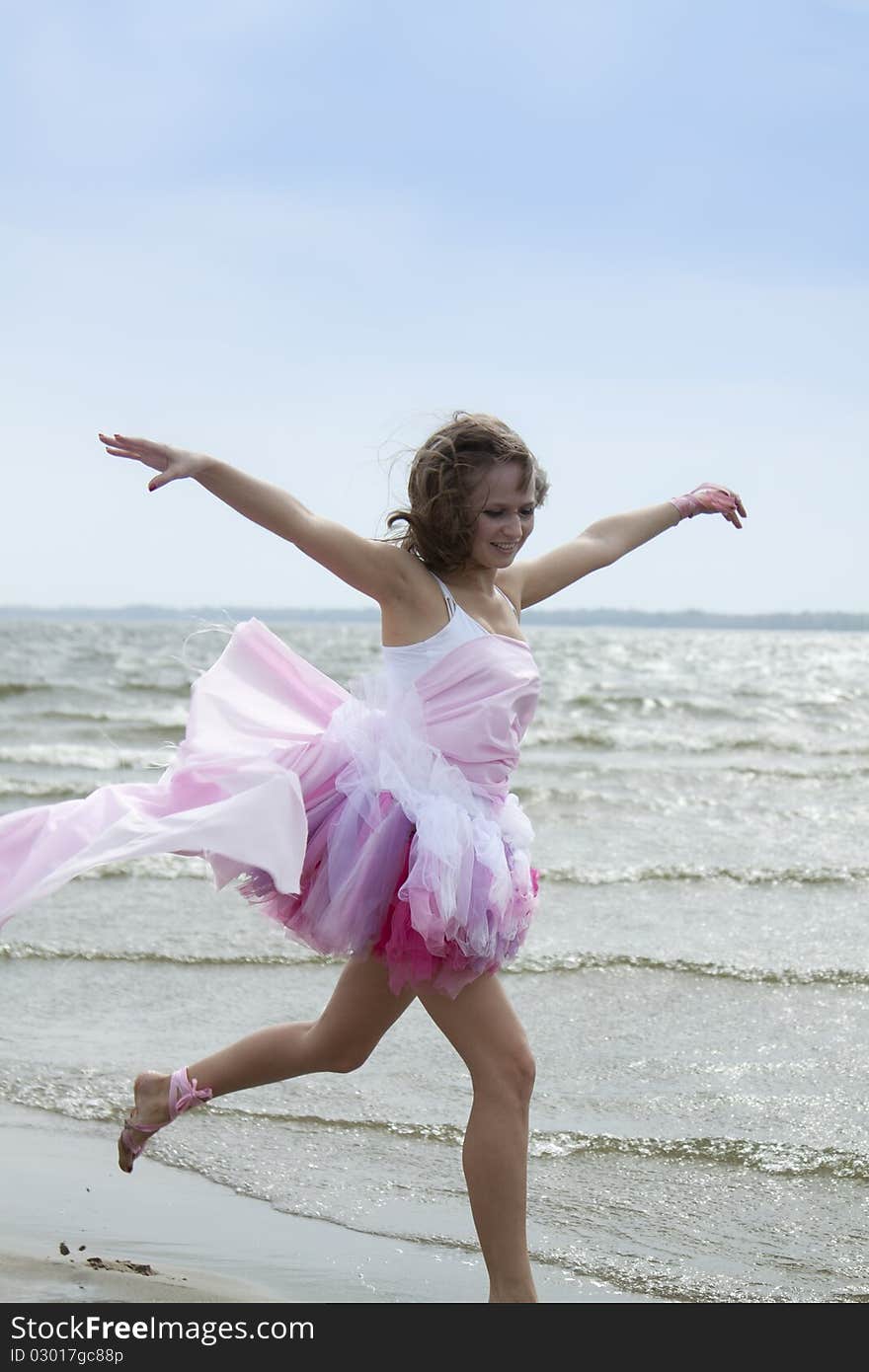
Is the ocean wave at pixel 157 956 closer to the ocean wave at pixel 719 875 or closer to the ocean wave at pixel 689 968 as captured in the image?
the ocean wave at pixel 689 968

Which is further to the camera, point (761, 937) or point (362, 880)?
point (761, 937)

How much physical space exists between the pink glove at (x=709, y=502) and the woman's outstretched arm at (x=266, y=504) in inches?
54.8

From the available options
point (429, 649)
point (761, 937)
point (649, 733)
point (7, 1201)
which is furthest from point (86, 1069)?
point (649, 733)

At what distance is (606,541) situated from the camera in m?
4.34

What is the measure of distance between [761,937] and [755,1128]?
2.88 m

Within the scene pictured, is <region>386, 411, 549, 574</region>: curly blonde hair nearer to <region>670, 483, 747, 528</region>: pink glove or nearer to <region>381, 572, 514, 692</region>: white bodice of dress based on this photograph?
<region>381, 572, 514, 692</region>: white bodice of dress

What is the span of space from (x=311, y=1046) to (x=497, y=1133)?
0.61 meters

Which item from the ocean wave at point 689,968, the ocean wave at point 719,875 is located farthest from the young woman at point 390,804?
the ocean wave at point 719,875

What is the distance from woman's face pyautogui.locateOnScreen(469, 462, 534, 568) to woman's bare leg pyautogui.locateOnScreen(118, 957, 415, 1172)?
1.06 m

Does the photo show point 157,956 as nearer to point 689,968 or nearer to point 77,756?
point 689,968

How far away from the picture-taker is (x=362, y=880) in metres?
3.47

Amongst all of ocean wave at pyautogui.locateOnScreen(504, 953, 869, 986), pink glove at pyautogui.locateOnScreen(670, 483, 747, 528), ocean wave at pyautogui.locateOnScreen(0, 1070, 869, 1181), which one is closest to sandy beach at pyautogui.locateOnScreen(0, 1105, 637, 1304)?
ocean wave at pyautogui.locateOnScreen(0, 1070, 869, 1181)
